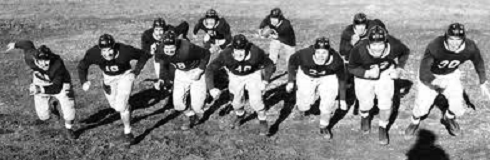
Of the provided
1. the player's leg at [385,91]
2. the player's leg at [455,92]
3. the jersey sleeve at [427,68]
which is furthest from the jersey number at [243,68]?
the player's leg at [455,92]

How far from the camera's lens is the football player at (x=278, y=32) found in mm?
13453

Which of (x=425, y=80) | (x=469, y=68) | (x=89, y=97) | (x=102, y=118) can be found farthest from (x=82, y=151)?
(x=469, y=68)

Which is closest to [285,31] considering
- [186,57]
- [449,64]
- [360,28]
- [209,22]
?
[209,22]

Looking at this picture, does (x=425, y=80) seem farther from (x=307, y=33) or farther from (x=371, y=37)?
(x=307, y=33)

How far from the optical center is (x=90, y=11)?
26.7 metres

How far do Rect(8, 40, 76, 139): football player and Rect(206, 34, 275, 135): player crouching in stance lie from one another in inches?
122

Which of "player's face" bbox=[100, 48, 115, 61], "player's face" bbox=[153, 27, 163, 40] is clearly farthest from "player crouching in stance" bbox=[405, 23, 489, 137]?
"player's face" bbox=[153, 27, 163, 40]

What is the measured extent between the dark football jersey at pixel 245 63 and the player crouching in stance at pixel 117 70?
1.67 meters

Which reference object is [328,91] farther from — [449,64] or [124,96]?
[124,96]

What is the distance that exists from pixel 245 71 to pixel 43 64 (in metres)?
4.18

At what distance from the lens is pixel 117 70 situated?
10172 mm

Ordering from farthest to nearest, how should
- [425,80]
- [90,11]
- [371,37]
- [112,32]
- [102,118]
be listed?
[90,11] < [112,32] < [102,118] < [425,80] < [371,37]

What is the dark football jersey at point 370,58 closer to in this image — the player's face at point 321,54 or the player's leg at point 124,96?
the player's face at point 321,54

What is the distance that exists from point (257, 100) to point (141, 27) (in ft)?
45.6
